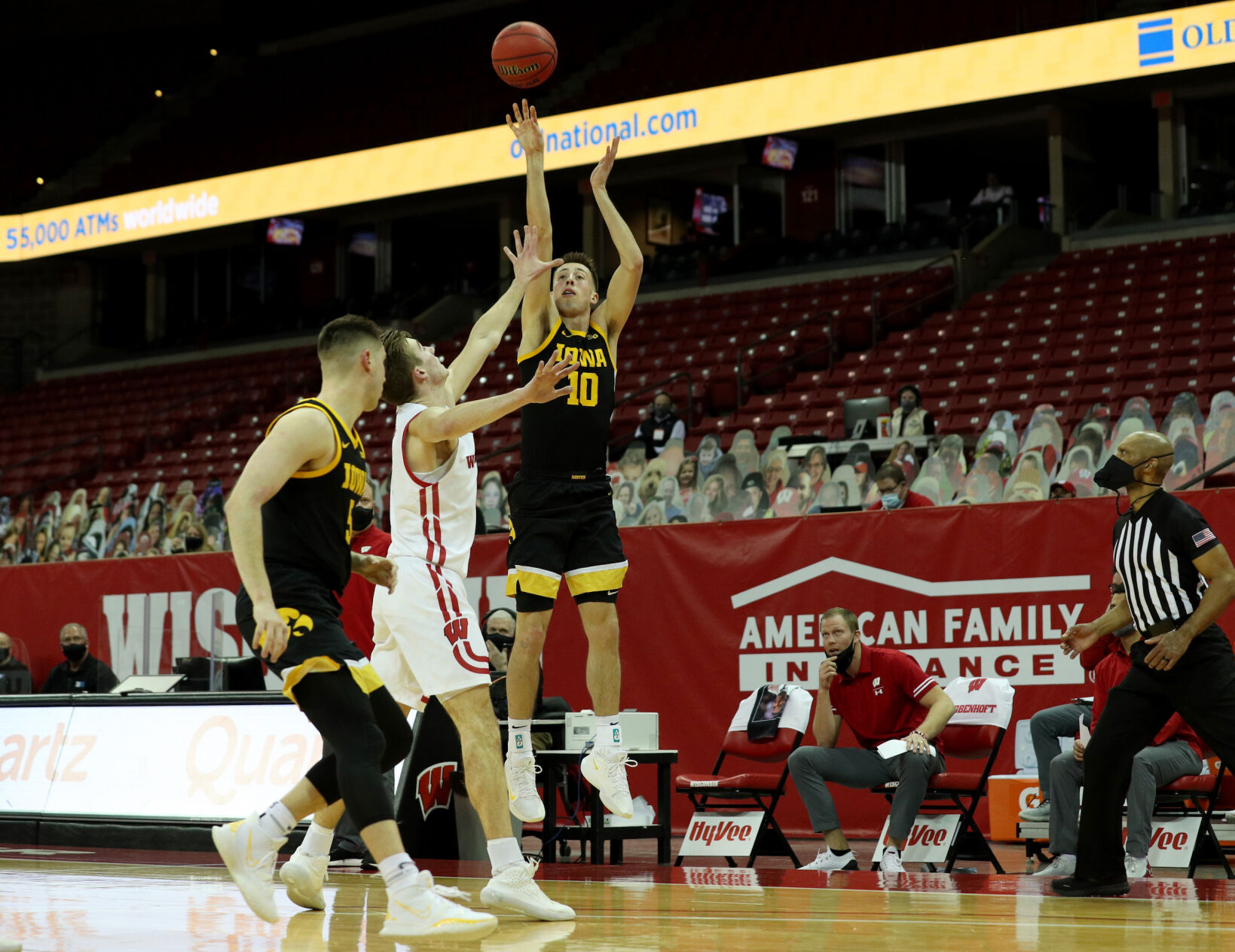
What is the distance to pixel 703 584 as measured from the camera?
1026 centimetres

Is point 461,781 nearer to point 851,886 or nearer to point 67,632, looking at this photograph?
point 851,886

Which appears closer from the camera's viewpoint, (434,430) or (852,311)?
(434,430)

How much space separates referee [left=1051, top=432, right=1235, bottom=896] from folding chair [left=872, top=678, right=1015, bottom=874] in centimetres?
183

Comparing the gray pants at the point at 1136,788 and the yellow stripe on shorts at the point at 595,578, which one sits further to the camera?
the gray pants at the point at 1136,788

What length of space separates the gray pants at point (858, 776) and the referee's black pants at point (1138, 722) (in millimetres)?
1691

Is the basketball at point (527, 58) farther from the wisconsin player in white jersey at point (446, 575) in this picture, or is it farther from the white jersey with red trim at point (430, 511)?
the white jersey with red trim at point (430, 511)

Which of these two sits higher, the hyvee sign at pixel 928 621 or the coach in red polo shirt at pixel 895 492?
the coach in red polo shirt at pixel 895 492

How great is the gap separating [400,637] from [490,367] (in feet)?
50.8

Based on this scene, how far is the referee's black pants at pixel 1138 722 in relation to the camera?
230 inches

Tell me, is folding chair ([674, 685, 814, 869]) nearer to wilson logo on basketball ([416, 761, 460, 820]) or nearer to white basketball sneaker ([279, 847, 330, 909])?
wilson logo on basketball ([416, 761, 460, 820])

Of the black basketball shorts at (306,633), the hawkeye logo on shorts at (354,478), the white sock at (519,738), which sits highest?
the hawkeye logo on shorts at (354,478)

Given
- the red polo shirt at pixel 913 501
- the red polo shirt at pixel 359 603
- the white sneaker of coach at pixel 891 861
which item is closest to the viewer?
the white sneaker of coach at pixel 891 861

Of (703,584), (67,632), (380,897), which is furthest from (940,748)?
(67,632)

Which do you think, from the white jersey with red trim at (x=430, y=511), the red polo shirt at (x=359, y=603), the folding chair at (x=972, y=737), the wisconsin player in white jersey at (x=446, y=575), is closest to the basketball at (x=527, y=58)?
the wisconsin player in white jersey at (x=446, y=575)
